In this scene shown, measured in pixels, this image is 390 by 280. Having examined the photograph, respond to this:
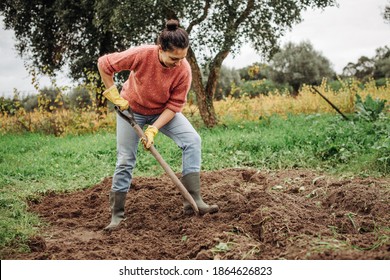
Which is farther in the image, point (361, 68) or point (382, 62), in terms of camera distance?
point (361, 68)

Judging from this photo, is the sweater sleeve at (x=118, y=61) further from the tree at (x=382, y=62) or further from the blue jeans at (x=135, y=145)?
the tree at (x=382, y=62)

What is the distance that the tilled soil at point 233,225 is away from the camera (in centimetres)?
302

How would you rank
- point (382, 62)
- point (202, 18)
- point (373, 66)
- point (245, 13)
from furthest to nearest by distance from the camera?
point (373, 66)
point (382, 62)
point (245, 13)
point (202, 18)

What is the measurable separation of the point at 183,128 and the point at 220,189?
1099mm

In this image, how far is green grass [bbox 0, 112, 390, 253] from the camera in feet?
18.4

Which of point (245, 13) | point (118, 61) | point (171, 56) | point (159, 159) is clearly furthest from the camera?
point (245, 13)

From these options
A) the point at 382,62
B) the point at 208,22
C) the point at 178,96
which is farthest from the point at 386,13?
the point at 178,96

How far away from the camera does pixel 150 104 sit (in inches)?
152

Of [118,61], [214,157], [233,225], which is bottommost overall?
[233,225]

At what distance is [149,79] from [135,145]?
2.03ft

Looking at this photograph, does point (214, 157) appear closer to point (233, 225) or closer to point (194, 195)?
point (194, 195)

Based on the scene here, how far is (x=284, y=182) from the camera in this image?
5.20 metres

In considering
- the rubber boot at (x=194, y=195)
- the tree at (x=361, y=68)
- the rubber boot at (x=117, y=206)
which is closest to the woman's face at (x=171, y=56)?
the rubber boot at (x=194, y=195)

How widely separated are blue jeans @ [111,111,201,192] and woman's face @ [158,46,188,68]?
21.5 inches
